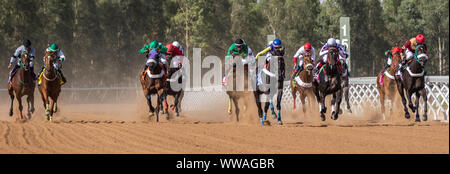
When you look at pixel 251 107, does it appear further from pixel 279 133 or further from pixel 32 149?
pixel 32 149

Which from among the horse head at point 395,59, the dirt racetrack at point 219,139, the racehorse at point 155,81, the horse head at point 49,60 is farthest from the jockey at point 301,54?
the horse head at point 49,60

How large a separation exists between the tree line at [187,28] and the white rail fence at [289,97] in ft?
22.2

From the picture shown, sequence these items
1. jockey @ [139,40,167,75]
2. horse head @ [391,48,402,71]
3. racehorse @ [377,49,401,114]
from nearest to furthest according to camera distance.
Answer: jockey @ [139,40,167,75] < horse head @ [391,48,402,71] < racehorse @ [377,49,401,114]

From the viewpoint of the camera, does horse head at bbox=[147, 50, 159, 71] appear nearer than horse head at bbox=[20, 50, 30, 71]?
Yes

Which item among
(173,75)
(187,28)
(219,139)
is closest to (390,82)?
(173,75)

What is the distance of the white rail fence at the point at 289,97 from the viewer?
18.5m

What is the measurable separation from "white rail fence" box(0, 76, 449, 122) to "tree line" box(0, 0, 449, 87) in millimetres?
6771

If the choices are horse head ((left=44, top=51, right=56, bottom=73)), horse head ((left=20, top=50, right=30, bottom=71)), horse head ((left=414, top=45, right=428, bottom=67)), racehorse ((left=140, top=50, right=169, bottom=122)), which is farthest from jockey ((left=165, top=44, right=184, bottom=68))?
horse head ((left=414, top=45, right=428, bottom=67))

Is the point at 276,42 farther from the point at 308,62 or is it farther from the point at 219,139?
the point at 219,139

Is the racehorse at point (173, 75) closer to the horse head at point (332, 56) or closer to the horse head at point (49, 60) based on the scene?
the horse head at point (49, 60)

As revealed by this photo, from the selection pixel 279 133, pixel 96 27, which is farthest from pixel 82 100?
pixel 279 133

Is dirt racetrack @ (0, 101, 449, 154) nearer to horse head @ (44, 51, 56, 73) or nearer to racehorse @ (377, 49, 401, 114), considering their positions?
horse head @ (44, 51, 56, 73)

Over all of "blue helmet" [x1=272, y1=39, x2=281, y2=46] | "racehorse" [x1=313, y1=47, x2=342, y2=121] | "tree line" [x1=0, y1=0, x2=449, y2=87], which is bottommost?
"racehorse" [x1=313, y1=47, x2=342, y2=121]

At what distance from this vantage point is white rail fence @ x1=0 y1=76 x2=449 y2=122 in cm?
1851
